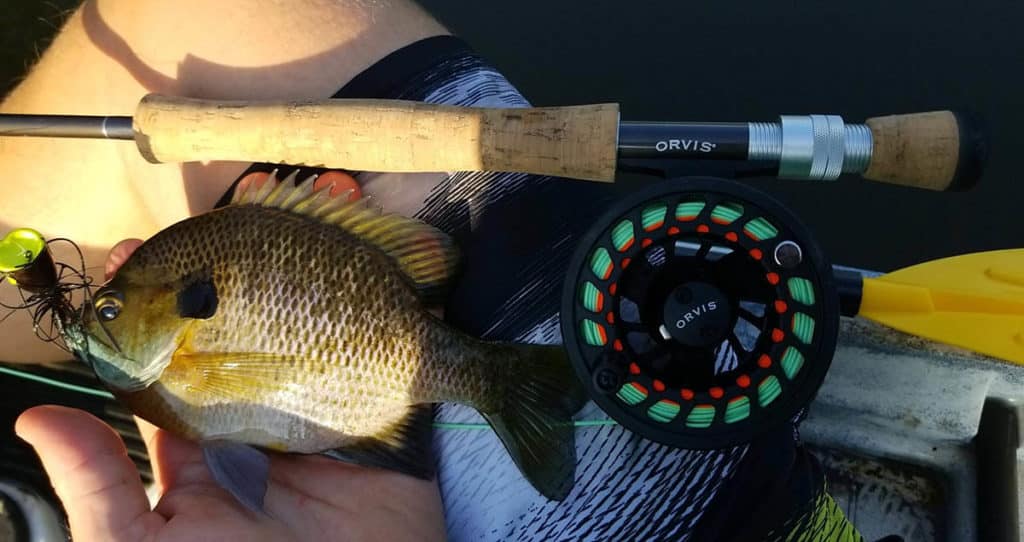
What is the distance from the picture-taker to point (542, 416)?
145 centimetres

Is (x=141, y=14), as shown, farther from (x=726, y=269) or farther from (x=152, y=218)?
(x=726, y=269)

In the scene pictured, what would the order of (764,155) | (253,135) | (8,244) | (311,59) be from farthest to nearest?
1. (311,59)
2. (253,135)
3. (8,244)
4. (764,155)

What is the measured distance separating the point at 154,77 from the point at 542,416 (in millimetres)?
1098

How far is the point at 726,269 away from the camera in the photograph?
122 centimetres

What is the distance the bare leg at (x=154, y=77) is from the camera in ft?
5.43

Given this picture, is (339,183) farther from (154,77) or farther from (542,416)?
(542,416)

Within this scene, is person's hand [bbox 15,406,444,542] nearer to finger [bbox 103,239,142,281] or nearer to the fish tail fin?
the fish tail fin

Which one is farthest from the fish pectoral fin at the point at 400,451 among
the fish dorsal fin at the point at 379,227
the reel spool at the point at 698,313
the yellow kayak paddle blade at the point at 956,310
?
the yellow kayak paddle blade at the point at 956,310

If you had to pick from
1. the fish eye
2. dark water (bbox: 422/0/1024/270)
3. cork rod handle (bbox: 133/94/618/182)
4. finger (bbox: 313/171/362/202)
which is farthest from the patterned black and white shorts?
dark water (bbox: 422/0/1024/270)

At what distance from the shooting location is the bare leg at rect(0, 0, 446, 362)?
1656 mm

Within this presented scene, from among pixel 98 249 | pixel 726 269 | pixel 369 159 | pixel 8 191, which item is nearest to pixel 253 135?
pixel 369 159

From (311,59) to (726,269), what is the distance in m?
0.98

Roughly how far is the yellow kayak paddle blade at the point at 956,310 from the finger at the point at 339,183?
0.98 metres

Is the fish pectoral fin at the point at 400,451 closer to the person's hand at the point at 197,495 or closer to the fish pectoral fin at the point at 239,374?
the person's hand at the point at 197,495
